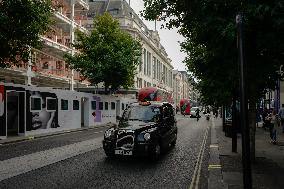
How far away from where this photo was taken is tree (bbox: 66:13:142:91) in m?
36.8

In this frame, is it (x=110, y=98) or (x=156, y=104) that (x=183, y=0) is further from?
(x=110, y=98)

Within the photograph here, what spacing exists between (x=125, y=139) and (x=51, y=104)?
1579cm

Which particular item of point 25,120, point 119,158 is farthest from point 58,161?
point 25,120

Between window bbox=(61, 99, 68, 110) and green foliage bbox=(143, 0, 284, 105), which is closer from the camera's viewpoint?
green foliage bbox=(143, 0, 284, 105)

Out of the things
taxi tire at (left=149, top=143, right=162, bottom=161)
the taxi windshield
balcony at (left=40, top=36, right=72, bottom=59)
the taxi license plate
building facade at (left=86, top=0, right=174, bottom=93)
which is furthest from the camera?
building facade at (left=86, top=0, right=174, bottom=93)

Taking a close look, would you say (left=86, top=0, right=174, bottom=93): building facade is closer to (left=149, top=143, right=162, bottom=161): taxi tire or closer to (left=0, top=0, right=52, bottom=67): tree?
(left=0, top=0, right=52, bottom=67): tree

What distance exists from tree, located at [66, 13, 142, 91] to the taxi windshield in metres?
23.0

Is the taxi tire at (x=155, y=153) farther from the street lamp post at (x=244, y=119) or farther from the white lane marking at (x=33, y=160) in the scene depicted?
the street lamp post at (x=244, y=119)

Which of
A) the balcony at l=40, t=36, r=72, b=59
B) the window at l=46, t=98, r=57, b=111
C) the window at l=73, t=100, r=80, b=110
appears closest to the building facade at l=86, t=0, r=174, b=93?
the balcony at l=40, t=36, r=72, b=59

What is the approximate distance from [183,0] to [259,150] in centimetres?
778

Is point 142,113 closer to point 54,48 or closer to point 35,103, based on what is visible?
point 35,103

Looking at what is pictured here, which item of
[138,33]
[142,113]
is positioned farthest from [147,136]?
[138,33]

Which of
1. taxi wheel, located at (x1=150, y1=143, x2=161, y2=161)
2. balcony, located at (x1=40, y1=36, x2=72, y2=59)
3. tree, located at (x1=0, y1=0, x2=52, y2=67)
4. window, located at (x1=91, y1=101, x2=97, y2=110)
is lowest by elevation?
taxi wheel, located at (x1=150, y1=143, x2=161, y2=161)

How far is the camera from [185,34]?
1310cm
